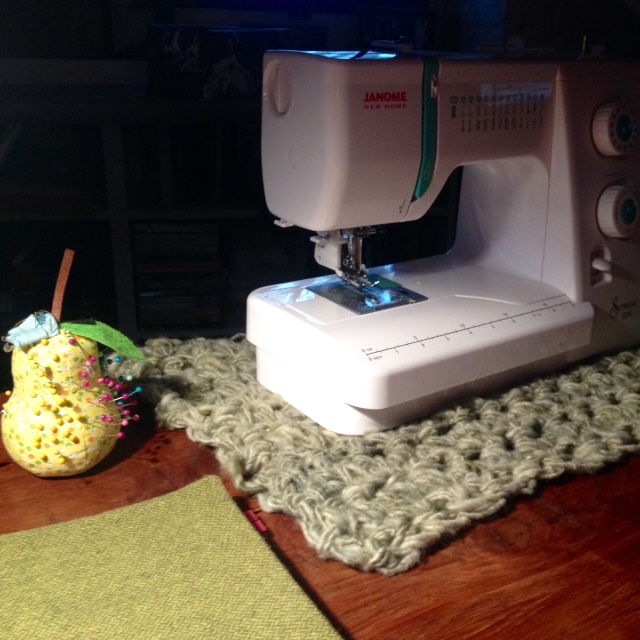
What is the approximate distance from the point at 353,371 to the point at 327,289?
187 mm

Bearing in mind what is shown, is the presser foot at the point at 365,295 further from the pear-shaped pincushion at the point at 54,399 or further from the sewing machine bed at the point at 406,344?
the pear-shaped pincushion at the point at 54,399

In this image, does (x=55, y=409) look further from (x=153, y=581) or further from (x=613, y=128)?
(x=613, y=128)

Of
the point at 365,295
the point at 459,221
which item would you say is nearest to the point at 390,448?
the point at 365,295

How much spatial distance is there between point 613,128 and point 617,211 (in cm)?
11

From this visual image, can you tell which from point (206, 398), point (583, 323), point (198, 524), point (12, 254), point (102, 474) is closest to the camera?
point (198, 524)

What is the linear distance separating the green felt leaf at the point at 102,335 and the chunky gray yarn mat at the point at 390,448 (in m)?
0.12

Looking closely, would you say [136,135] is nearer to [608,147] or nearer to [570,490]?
[608,147]

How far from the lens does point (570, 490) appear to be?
2.43 ft

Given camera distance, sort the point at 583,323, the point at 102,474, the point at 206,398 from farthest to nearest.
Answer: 1. the point at 583,323
2. the point at 206,398
3. the point at 102,474

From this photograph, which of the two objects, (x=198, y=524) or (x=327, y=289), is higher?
(x=327, y=289)

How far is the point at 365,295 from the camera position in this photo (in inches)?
36.3

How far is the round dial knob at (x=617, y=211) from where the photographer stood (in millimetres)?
1006

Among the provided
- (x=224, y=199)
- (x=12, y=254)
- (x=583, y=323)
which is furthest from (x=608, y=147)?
(x=12, y=254)

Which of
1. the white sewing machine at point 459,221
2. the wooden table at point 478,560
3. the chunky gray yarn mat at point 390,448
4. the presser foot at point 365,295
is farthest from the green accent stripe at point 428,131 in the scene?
the wooden table at point 478,560
